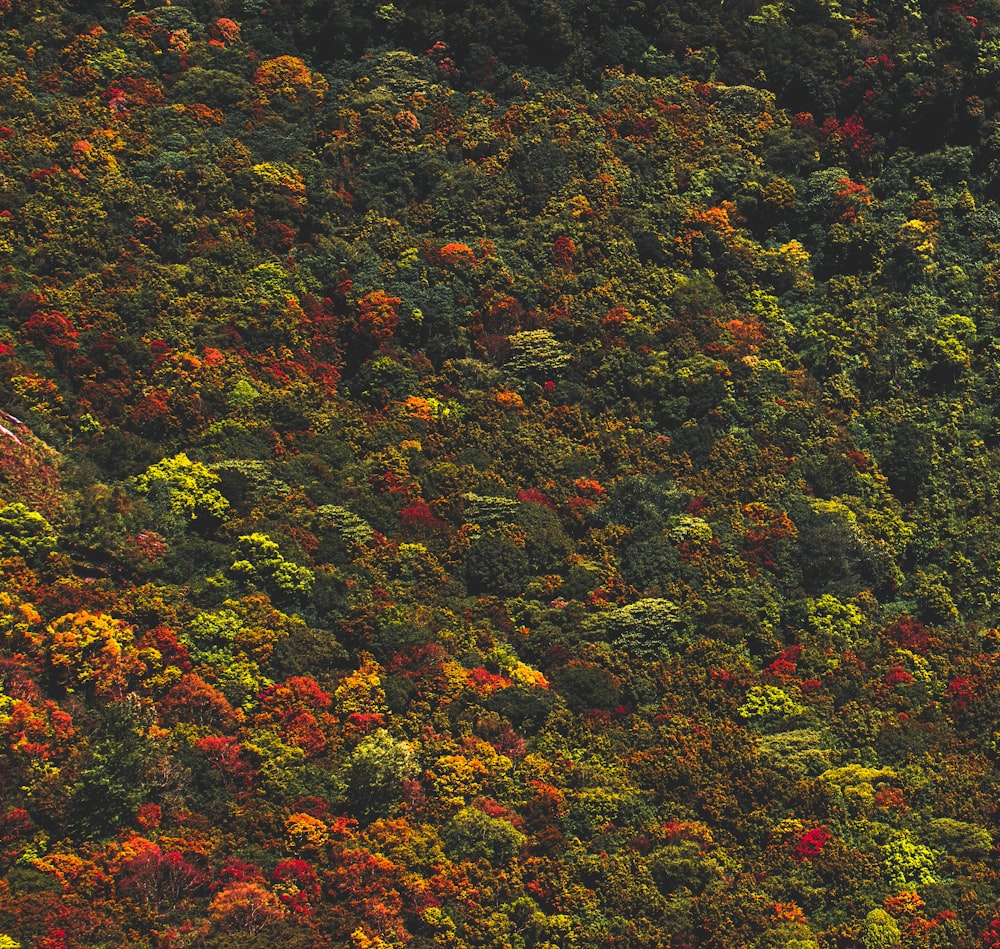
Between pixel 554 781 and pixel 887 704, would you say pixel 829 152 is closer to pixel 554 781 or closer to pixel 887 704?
pixel 887 704

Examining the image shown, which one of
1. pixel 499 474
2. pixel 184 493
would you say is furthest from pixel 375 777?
pixel 499 474

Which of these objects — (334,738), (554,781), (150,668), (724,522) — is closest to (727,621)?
(724,522)

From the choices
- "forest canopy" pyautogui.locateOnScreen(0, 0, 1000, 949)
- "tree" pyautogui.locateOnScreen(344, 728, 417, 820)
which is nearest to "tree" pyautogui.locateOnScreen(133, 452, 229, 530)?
"forest canopy" pyautogui.locateOnScreen(0, 0, 1000, 949)

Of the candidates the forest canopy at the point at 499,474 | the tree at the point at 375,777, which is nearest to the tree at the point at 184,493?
the forest canopy at the point at 499,474

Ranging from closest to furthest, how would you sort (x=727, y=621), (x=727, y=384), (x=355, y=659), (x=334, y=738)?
(x=334, y=738), (x=355, y=659), (x=727, y=621), (x=727, y=384)

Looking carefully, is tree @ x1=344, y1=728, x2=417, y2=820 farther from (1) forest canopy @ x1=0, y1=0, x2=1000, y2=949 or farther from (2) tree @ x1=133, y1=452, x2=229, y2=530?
(2) tree @ x1=133, y1=452, x2=229, y2=530

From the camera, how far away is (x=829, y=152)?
85.8 metres

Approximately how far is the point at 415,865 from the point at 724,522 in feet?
79.8

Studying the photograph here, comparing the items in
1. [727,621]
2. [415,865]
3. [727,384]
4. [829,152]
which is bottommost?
[415,865]

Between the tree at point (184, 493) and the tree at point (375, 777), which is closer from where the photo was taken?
the tree at point (375, 777)

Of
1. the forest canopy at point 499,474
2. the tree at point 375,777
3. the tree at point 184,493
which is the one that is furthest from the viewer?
the tree at point 184,493

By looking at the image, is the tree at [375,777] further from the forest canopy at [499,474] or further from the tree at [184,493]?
the tree at [184,493]

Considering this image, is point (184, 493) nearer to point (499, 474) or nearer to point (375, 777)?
point (499, 474)

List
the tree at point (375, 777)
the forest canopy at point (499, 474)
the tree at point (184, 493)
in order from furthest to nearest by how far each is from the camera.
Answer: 1. the tree at point (184, 493)
2. the tree at point (375, 777)
3. the forest canopy at point (499, 474)
